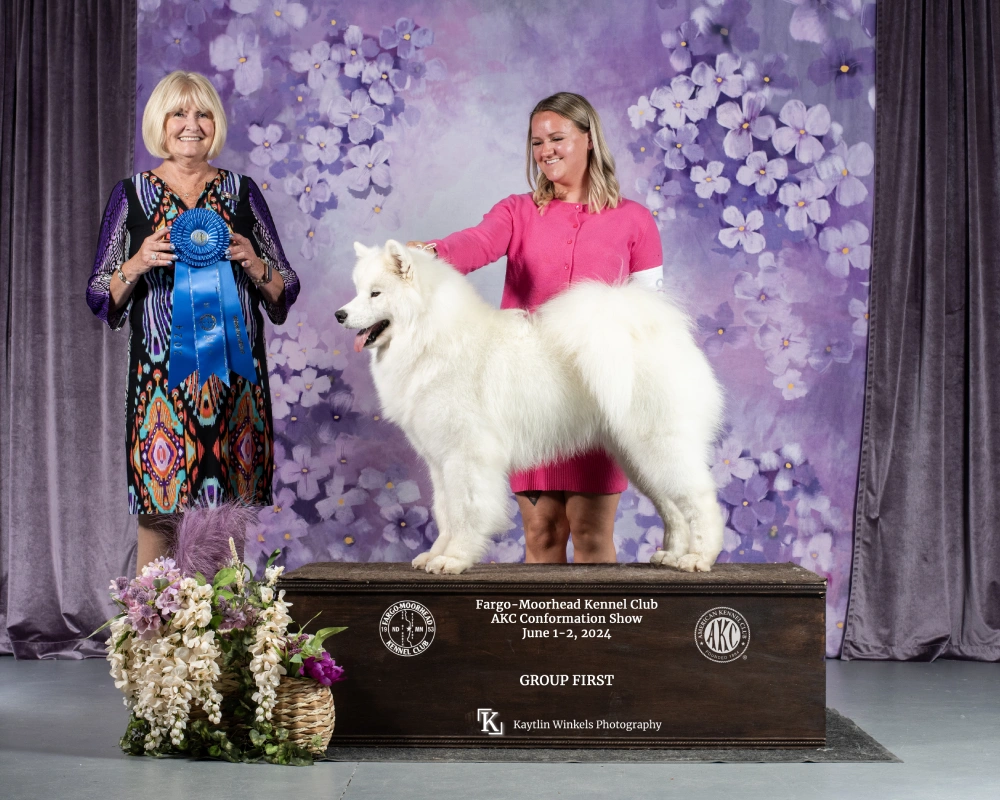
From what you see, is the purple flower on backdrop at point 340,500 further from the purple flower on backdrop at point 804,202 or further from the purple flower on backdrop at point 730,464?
the purple flower on backdrop at point 804,202

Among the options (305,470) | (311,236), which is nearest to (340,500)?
(305,470)

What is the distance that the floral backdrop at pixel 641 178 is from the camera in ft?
15.6

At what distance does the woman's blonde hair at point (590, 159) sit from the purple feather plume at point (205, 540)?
1507 millimetres

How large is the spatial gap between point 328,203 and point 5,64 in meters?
1.67

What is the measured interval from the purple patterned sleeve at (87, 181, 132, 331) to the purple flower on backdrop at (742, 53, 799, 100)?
Result: 9.54 feet

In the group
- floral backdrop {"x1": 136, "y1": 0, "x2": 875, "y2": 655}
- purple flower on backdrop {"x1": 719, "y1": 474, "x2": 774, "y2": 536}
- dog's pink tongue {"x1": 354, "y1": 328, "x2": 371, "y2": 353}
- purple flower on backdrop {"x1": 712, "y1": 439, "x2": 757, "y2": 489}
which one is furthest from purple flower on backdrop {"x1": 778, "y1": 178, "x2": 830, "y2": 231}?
dog's pink tongue {"x1": 354, "y1": 328, "x2": 371, "y2": 353}

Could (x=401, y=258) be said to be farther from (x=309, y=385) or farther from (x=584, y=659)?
(x=309, y=385)

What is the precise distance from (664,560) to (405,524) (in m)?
1.78

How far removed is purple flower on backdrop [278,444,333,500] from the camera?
479 cm

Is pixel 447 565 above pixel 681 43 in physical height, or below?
below

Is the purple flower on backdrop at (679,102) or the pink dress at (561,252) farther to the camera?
the purple flower on backdrop at (679,102)

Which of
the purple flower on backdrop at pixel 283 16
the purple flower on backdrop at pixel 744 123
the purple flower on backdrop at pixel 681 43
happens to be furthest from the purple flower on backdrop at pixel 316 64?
the purple flower on backdrop at pixel 744 123

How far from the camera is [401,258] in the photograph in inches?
119

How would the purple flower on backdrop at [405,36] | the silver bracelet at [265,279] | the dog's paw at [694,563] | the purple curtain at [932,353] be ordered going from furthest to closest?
the purple flower on backdrop at [405,36], the purple curtain at [932,353], the silver bracelet at [265,279], the dog's paw at [694,563]
